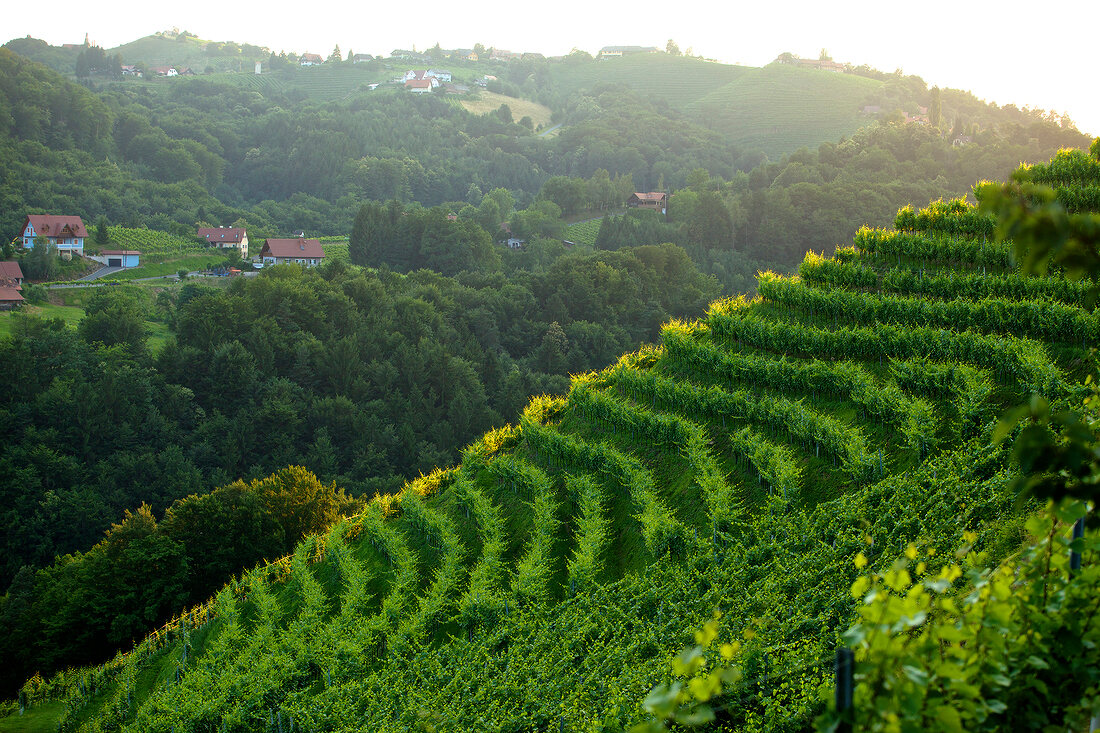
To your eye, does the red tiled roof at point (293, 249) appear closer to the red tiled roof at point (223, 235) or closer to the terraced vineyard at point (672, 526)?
the red tiled roof at point (223, 235)

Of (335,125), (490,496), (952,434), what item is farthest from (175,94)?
(952,434)

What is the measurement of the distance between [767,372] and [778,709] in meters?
14.8

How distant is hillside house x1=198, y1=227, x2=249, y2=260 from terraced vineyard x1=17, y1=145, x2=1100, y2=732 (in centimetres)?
7271

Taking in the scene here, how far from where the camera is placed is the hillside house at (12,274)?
68.3 metres

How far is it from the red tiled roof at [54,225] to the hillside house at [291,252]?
686 inches

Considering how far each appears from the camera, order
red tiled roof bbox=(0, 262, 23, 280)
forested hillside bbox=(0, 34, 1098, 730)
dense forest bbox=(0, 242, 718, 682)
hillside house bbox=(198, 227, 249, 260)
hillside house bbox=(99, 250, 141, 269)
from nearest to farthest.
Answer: forested hillside bbox=(0, 34, 1098, 730)
dense forest bbox=(0, 242, 718, 682)
red tiled roof bbox=(0, 262, 23, 280)
hillside house bbox=(99, 250, 141, 269)
hillside house bbox=(198, 227, 249, 260)

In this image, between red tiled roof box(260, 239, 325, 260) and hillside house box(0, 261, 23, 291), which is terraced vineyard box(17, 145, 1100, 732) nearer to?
hillside house box(0, 261, 23, 291)

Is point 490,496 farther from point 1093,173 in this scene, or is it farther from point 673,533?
point 1093,173

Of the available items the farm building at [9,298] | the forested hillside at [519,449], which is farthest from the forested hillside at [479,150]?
the farm building at [9,298]

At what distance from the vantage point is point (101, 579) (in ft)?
103

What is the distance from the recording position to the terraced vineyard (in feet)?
44.3

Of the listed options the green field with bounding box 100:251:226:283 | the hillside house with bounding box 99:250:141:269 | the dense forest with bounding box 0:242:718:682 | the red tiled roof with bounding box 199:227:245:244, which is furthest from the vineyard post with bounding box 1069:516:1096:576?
the red tiled roof with bounding box 199:227:245:244

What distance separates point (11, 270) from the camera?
231ft


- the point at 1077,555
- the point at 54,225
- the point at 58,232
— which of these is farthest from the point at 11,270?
the point at 1077,555
